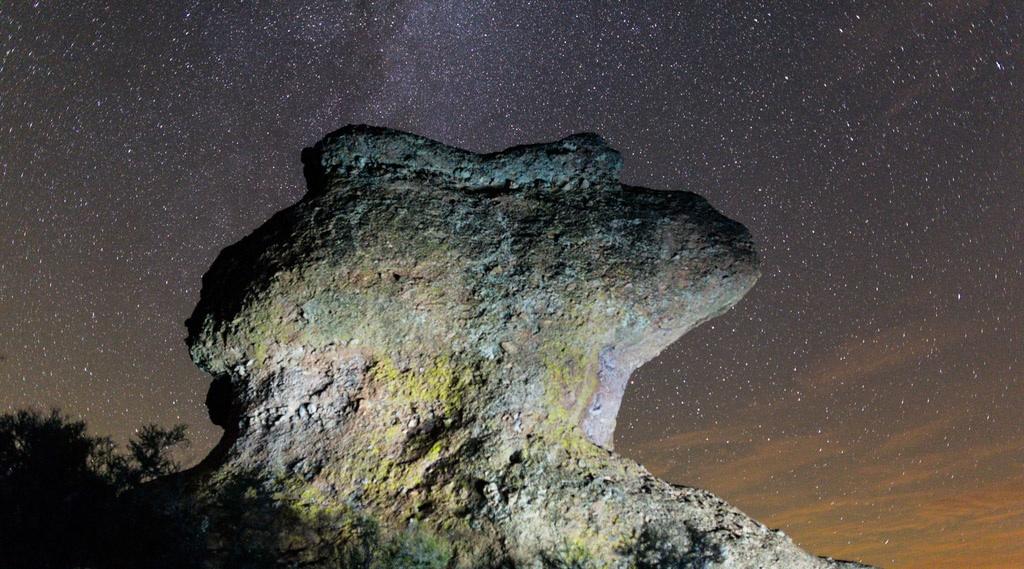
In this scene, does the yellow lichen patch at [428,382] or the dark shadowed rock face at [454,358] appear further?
the yellow lichen patch at [428,382]

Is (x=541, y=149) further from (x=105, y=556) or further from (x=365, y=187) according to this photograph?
(x=105, y=556)

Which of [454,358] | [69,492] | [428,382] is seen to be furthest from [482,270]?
[69,492]

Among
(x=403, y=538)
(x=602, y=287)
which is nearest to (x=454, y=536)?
(x=403, y=538)

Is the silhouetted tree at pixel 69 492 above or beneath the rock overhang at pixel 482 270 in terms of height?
beneath

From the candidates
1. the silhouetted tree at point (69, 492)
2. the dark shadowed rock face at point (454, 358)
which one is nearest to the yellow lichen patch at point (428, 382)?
the dark shadowed rock face at point (454, 358)

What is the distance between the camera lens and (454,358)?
7.65 m

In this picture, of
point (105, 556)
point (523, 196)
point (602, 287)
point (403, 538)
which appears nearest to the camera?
point (403, 538)

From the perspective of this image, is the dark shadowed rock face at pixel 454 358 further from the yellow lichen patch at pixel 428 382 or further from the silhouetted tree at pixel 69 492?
the silhouetted tree at pixel 69 492

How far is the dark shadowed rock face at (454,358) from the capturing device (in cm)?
655

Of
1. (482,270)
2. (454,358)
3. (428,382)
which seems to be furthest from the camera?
(482,270)

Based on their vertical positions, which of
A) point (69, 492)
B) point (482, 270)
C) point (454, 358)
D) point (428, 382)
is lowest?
point (69, 492)

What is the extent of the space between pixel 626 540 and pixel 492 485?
1313 mm

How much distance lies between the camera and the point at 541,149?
373 inches

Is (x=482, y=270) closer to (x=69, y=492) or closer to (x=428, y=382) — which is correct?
(x=428, y=382)
